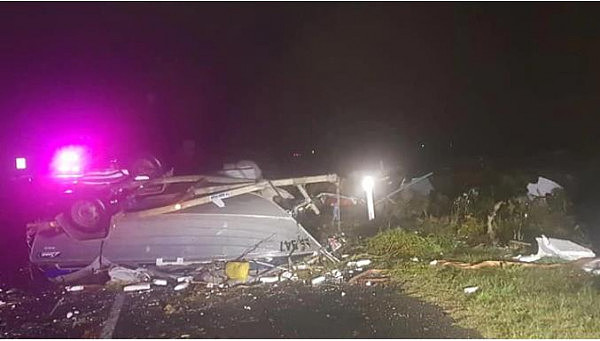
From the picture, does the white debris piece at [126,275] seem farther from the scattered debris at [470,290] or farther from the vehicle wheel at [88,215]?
the scattered debris at [470,290]

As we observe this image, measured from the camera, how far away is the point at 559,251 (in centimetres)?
704

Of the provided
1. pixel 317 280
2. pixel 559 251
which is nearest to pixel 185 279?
pixel 317 280

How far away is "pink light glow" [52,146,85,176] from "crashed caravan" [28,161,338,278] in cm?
246

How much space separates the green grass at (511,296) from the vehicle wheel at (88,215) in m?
3.91

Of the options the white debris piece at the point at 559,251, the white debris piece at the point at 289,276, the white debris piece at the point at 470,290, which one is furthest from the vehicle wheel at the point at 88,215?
the white debris piece at the point at 559,251

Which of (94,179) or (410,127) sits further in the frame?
(410,127)

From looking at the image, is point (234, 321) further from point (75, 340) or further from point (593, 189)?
point (593, 189)

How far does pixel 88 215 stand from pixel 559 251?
20.4 ft

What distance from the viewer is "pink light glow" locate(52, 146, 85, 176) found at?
10312 millimetres

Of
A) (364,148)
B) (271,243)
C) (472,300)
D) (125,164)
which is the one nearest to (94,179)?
(125,164)

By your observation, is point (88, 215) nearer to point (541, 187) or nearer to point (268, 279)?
point (268, 279)

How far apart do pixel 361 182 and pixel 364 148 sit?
40.3 ft

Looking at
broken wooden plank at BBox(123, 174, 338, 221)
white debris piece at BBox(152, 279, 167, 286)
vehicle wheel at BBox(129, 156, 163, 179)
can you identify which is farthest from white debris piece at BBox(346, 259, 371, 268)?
vehicle wheel at BBox(129, 156, 163, 179)

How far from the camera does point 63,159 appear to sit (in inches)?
422
